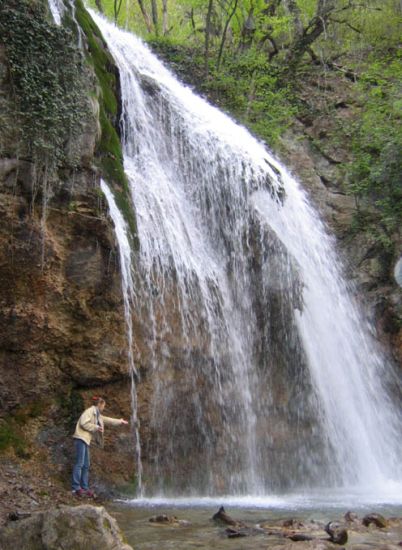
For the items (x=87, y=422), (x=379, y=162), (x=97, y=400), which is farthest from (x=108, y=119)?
(x=379, y=162)

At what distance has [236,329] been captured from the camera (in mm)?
11375

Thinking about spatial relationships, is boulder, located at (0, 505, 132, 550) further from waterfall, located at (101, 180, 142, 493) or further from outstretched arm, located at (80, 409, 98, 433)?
waterfall, located at (101, 180, 142, 493)

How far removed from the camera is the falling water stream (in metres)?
10.0

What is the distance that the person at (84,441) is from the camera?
7.97 metres

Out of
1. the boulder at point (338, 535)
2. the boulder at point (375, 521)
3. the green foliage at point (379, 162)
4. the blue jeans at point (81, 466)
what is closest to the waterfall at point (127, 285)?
the blue jeans at point (81, 466)

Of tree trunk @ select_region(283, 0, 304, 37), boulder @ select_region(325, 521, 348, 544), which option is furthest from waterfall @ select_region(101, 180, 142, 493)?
tree trunk @ select_region(283, 0, 304, 37)

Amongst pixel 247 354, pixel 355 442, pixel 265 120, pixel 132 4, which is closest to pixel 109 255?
pixel 247 354

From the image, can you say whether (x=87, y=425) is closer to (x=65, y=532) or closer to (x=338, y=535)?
(x=65, y=532)

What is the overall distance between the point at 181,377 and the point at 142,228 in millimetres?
2841

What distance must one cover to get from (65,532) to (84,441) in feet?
11.6

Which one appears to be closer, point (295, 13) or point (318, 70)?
point (318, 70)

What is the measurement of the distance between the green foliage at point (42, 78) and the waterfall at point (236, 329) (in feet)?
7.63

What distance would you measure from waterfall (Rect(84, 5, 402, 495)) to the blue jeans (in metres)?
1.44

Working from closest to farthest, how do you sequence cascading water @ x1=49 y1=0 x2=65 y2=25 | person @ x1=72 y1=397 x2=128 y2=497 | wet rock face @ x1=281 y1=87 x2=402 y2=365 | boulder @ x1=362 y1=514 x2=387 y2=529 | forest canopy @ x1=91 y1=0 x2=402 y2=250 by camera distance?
1. boulder @ x1=362 y1=514 x2=387 y2=529
2. person @ x1=72 y1=397 x2=128 y2=497
3. cascading water @ x1=49 y1=0 x2=65 y2=25
4. wet rock face @ x1=281 y1=87 x2=402 y2=365
5. forest canopy @ x1=91 y1=0 x2=402 y2=250
